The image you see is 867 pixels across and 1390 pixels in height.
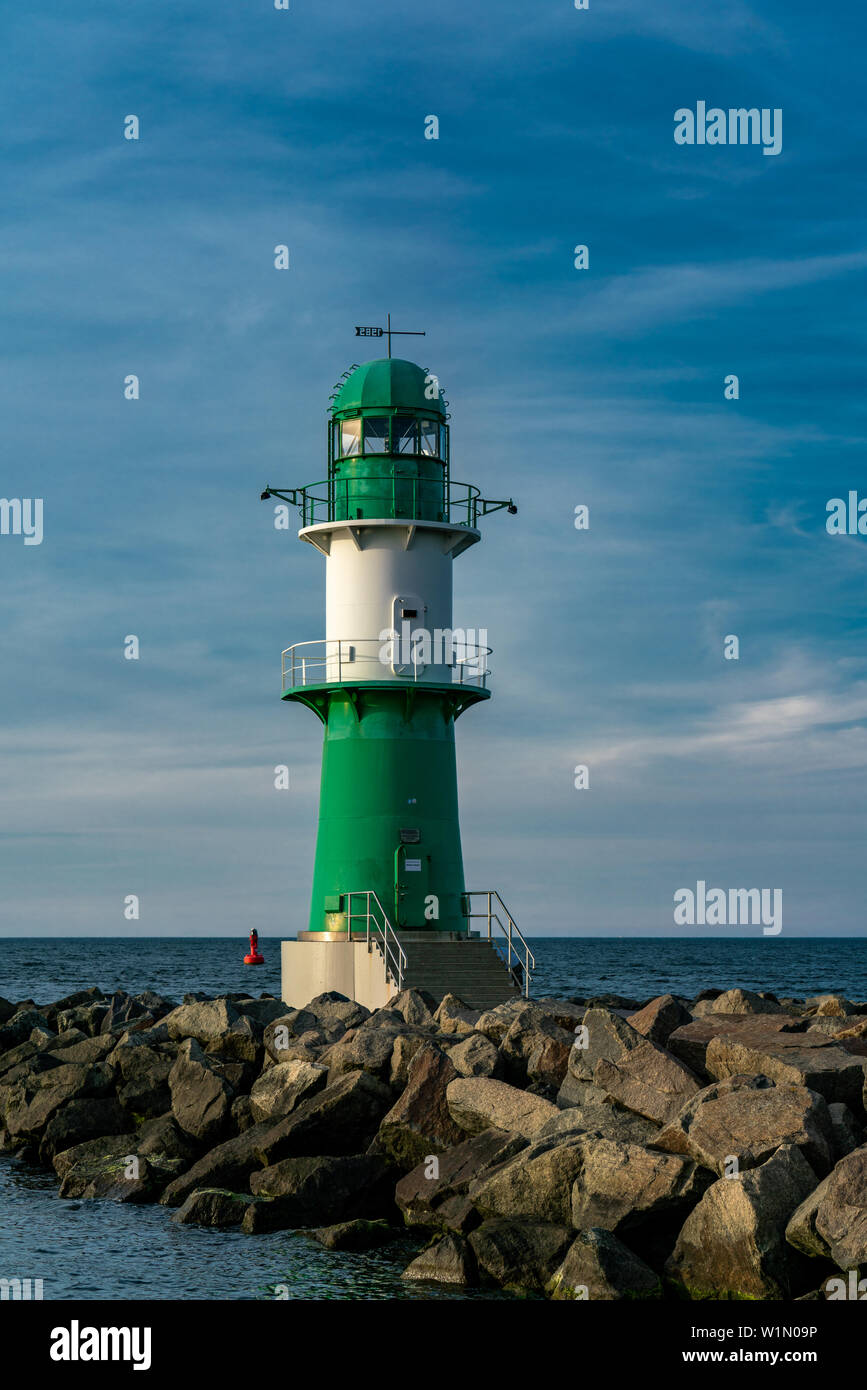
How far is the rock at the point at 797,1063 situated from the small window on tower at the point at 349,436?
13413 millimetres

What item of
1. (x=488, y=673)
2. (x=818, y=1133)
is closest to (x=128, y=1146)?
(x=818, y=1133)

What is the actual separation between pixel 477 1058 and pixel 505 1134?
1896 mm

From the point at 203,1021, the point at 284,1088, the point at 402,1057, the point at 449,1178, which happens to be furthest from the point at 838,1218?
the point at 203,1021

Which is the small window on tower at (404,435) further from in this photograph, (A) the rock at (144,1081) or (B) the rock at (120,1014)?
(A) the rock at (144,1081)

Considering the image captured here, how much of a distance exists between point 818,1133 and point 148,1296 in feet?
18.2

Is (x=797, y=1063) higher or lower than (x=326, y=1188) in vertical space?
higher

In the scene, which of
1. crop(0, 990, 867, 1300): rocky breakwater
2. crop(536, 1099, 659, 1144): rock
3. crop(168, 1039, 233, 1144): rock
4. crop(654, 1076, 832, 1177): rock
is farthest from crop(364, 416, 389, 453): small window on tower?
crop(654, 1076, 832, 1177): rock

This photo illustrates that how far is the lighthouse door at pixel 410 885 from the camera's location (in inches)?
957

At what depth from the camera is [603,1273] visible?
11156 mm

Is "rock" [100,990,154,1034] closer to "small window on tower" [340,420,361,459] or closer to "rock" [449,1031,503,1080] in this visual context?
"rock" [449,1031,503,1080]

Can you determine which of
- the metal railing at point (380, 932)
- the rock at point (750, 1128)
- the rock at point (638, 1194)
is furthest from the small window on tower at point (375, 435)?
the rock at point (638, 1194)

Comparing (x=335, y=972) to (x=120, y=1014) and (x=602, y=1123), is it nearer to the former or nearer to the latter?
(x=120, y=1014)

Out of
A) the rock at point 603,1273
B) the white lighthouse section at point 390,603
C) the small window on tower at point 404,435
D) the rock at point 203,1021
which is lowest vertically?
the rock at point 603,1273
